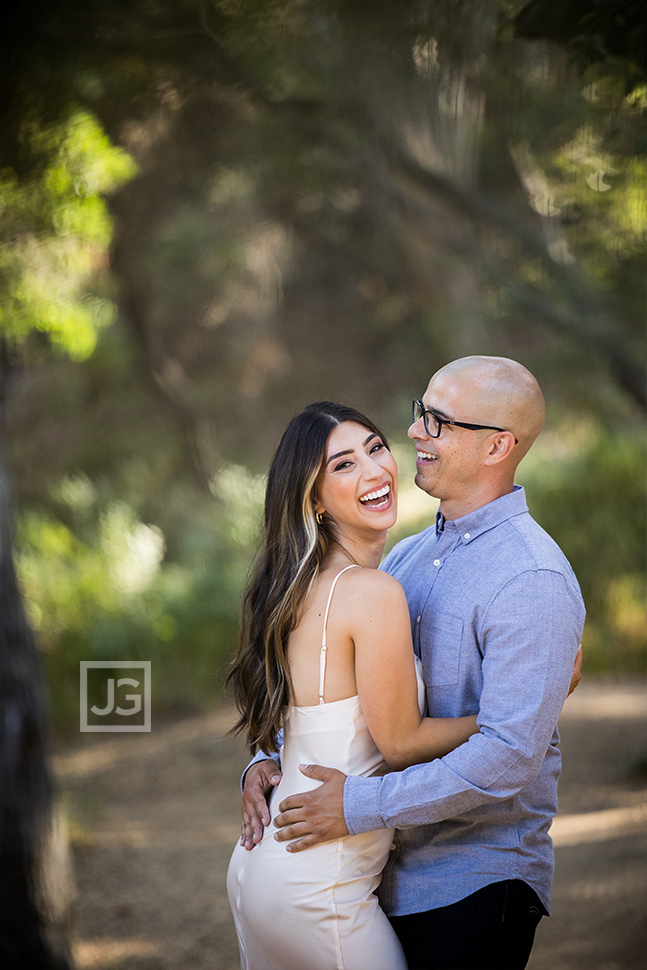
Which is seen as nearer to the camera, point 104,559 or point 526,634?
point 526,634

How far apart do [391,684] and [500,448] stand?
1.64ft

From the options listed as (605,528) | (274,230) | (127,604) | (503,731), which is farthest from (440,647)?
(274,230)

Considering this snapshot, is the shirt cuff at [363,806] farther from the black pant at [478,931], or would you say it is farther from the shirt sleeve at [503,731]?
the black pant at [478,931]

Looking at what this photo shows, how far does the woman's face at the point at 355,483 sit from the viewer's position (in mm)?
1635

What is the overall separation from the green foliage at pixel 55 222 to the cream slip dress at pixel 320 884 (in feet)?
6.09

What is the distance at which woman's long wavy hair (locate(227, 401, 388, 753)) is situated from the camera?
1590 millimetres

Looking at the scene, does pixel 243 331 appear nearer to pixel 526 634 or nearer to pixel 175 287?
pixel 175 287

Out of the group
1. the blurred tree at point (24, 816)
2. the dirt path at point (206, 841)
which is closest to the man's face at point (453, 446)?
the blurred tree at point (24, 816)

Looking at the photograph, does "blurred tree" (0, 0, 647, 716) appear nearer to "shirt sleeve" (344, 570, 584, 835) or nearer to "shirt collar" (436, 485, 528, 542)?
"shirt collar" (436, 485, 528, 542)

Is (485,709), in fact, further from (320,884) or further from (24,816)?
→ (24,816)

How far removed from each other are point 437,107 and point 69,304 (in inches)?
78.2

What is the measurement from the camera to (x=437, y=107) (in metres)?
3.95

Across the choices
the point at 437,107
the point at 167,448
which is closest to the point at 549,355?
the point at 437,107

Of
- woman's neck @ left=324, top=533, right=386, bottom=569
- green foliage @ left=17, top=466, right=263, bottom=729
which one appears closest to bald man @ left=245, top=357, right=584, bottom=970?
woman's neck @ left=324, top=533, right=386, bottom=569
